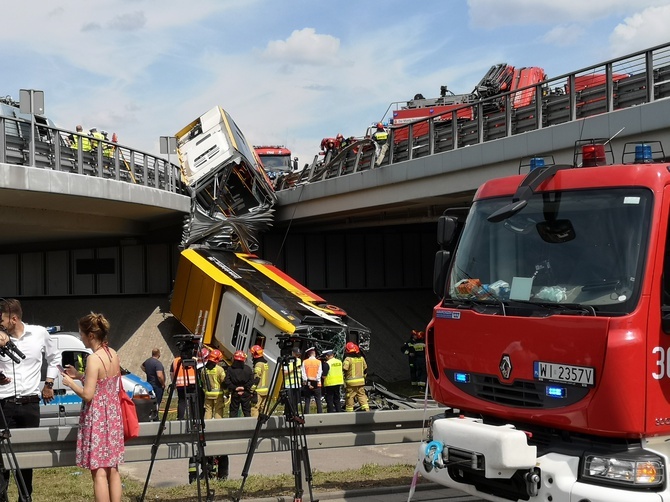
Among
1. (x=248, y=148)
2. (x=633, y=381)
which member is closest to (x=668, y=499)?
(x=633, y=381)

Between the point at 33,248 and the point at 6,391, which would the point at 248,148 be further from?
the point at 6,391

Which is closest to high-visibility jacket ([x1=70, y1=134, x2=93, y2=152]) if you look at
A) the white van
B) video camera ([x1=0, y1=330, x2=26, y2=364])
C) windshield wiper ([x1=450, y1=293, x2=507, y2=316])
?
the white van

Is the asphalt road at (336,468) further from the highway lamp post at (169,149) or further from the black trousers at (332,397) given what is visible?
the highway lamp post at (169,149)

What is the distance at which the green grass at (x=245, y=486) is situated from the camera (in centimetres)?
842

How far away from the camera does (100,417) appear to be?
22.9ft

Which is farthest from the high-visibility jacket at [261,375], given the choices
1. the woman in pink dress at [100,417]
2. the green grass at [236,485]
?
the woman in pink dress at [100,417]

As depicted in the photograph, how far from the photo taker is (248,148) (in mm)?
27469

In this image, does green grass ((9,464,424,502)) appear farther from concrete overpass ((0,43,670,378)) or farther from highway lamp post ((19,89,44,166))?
highway lamp post ((19,89,44,166))

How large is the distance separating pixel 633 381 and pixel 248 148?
73.6 ft

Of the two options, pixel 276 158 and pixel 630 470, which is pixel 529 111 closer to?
pixel 630 470

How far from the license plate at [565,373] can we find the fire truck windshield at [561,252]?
17.6 inches

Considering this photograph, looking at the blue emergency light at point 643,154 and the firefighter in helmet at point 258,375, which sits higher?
the blue emergency light at point 643,154

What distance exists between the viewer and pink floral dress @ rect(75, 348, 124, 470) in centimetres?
693

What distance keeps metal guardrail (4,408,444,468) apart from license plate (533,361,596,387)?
235 centimetres
